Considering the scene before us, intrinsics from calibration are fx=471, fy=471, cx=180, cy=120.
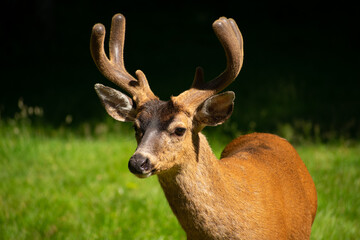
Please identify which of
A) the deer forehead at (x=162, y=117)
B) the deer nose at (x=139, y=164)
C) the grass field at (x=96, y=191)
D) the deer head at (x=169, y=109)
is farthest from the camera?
the grass field at (x=96, y=191)

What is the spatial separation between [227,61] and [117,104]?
0.80m

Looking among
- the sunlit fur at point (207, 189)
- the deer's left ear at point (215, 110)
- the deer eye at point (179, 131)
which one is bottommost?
the sunlit fur at point (207, 189)

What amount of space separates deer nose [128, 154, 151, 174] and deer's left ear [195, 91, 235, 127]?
1.68ft

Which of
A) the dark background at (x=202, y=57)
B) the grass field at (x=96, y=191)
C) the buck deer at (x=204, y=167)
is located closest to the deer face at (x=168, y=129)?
the buck deer at (x=204, y=167)

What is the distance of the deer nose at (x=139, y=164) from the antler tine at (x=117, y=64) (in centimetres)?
53

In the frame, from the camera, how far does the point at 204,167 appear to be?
284 centimetres

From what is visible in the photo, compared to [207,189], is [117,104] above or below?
above

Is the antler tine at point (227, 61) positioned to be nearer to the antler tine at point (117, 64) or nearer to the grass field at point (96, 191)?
the antler tine at point (117, 64)

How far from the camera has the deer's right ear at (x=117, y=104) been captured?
3.11 m

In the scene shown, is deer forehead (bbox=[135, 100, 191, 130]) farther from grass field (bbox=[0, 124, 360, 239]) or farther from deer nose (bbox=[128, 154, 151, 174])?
grass field (bbox=[0, 124, 360, 239])

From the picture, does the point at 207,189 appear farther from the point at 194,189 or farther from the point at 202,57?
the point at 202,57

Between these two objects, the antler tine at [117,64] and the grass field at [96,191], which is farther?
the grass field at [96,191]

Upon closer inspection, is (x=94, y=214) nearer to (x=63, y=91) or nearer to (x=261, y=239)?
(x=261, y=239)

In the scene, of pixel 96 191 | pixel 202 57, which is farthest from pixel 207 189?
pixel 202 57
